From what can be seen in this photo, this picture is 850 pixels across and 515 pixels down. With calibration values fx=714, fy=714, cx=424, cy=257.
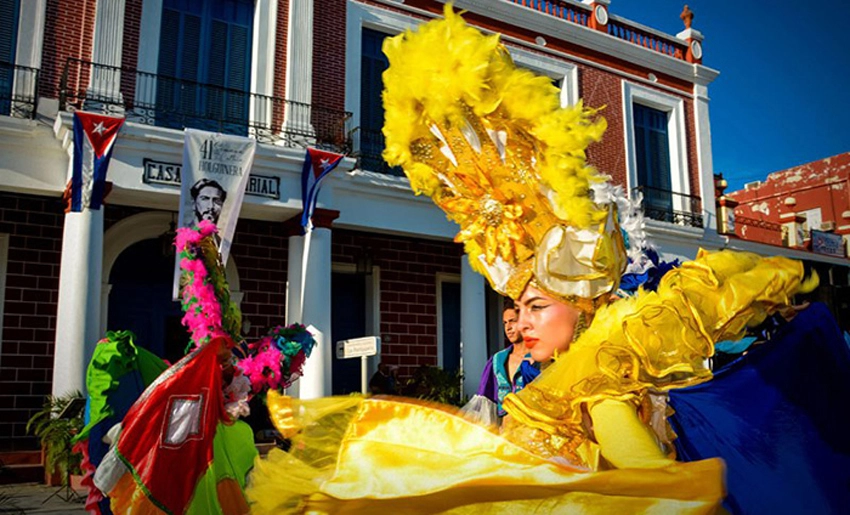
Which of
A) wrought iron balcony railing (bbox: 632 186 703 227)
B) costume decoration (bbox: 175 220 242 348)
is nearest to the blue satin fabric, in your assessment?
costume decoration (bbox: 175 220 242 348)

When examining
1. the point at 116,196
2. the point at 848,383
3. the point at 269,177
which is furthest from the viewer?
the point at 269,177

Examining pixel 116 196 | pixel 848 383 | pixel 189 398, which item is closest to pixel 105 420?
pixel 189 398

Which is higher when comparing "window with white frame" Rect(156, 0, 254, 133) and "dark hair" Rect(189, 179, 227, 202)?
"window with white frame" Rect(156, 0, 254, 133)

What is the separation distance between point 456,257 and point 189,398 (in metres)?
10.4

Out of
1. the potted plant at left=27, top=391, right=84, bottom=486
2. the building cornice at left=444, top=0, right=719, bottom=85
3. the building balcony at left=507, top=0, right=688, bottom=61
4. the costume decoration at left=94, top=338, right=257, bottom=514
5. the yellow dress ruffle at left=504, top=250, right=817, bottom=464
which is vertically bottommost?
the potted plant at left=27, top=391, right=84, bottom=486

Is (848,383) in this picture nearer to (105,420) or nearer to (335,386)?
(105,420)

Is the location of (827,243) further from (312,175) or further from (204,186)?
(204,186)

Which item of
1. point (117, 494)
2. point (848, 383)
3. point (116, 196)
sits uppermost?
point (116, 196)

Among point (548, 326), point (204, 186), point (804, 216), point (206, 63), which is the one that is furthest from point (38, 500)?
point (804, 216)

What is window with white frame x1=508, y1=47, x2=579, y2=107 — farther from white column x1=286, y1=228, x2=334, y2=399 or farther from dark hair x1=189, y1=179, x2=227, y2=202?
dark hair x1=189, y1=179, x2=227, y2=202

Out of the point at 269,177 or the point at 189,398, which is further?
the point at 269,177

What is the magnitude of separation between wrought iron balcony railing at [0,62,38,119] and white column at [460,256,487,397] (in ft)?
23.5

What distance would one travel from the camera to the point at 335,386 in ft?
42.9

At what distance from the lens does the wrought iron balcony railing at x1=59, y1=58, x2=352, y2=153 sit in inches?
398
